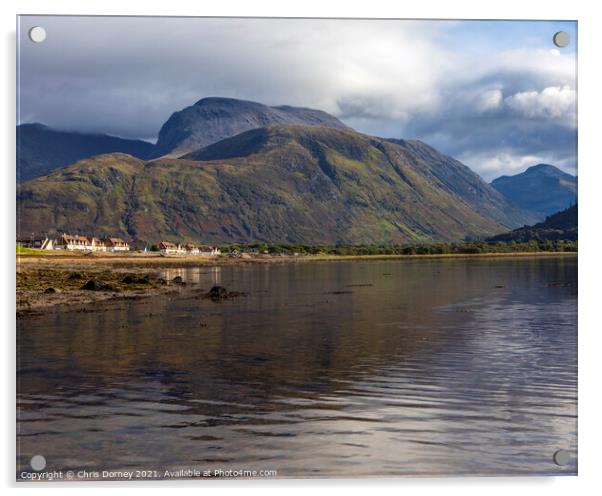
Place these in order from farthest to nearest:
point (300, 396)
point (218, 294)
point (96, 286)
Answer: point (218, 294) < point (96, 286) < point (300, 396)

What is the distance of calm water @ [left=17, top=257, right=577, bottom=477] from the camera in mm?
12242

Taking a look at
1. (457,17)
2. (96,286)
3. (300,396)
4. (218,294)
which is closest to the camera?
(457,17)

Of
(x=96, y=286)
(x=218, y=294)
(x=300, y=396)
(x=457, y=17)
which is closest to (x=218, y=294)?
(x=218, y=294)

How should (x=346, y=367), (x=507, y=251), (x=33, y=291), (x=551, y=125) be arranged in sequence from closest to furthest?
(x=551, y=125) < (x=346, y=367) < (x=33, y=291) < (x=507, y=251)

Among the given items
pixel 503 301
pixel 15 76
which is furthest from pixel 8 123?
pixel 503 301

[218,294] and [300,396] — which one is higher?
[218,294]

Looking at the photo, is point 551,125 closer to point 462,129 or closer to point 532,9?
point 532,9

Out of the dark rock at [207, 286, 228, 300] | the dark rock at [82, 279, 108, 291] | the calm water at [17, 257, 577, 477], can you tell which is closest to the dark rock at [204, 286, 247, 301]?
the dark rock at [207, 286, 228, 300]

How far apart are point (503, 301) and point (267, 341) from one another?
22.6 m

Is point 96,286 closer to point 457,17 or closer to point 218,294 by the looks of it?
point 218,294

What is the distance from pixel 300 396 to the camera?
16.3 m

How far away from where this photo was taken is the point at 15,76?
563 inches

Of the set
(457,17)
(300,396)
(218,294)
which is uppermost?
(457,17)

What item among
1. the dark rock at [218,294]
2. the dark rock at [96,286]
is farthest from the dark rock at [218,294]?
the dark rock at [96,286]
